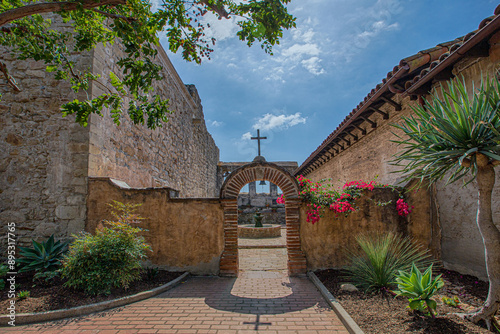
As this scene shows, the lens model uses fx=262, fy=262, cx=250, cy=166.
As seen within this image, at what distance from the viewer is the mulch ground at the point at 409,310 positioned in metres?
2.91

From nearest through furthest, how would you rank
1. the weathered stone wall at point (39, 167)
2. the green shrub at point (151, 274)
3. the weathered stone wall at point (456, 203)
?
the weathered stone wall at point (456, 203), the green shrub at point (151, 274), the weathered stone wall at point (39, 167)

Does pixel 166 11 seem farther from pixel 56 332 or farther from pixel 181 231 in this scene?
pixel 56 332

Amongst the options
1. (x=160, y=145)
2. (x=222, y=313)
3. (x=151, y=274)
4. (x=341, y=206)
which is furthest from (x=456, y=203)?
(x=160, y=145)

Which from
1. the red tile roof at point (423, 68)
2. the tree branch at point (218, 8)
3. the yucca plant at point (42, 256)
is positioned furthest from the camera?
the yucca plant at point (42, 256)

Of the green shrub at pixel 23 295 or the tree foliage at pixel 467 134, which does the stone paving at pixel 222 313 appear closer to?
the green shrub at pixel 23 295

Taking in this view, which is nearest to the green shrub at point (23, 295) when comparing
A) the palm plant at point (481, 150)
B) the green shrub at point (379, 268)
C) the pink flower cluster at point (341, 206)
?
the green shrub at point (379, 268)

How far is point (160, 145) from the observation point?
9211 millimetres

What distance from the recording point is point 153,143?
8617mm

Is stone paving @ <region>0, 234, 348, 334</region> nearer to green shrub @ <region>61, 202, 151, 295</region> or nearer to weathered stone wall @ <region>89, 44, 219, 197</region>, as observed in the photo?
green shrub @ <region>61, 202, 151, 295</region>

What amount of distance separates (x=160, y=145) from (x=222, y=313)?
22.0 feet

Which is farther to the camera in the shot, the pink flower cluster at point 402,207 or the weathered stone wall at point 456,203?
the pink flower cluster at point 402,207

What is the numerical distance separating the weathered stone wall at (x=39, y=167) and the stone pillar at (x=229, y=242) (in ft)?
9.93

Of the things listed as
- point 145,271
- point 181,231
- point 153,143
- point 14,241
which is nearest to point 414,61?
point 181,231

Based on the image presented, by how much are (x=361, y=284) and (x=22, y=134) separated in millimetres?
7318
